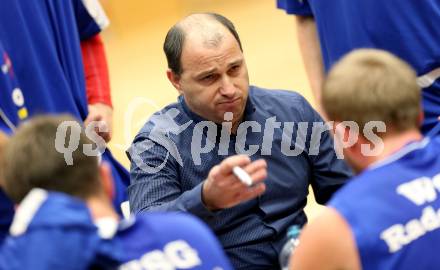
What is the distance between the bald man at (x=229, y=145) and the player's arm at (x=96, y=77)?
0.24 meters

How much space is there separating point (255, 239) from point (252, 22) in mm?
4428

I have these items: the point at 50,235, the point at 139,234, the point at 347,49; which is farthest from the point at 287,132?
the point at 50,235

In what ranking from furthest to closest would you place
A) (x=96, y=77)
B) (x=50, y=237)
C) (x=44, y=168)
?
1. (x=96, y=77)
2. (x=44, y=168)
3. (x=50, y=237)

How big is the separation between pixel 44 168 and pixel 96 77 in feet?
3.76

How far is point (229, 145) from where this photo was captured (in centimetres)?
240

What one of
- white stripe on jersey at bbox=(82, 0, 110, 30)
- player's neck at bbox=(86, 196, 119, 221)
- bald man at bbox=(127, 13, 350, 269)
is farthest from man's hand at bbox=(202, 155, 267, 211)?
white stripe on jersey at bbox=(82, 0, 110, 30)

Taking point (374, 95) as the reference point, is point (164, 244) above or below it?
below

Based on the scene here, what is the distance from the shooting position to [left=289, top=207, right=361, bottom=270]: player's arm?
5.36 ft

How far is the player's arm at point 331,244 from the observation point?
1635mm

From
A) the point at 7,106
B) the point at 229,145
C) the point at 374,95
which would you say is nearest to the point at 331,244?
the point at 374,95

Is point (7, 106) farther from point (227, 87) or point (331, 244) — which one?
point (331, 244)

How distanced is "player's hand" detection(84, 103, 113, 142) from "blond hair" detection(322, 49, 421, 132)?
3.04 feet

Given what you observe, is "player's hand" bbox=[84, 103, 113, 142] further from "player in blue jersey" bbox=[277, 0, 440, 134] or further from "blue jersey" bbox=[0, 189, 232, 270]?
"blue jersey" bbox=[0, 189, 232, 270]

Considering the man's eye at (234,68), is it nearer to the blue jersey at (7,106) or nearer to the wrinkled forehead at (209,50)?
the wrinkled forehead at (209,50)
